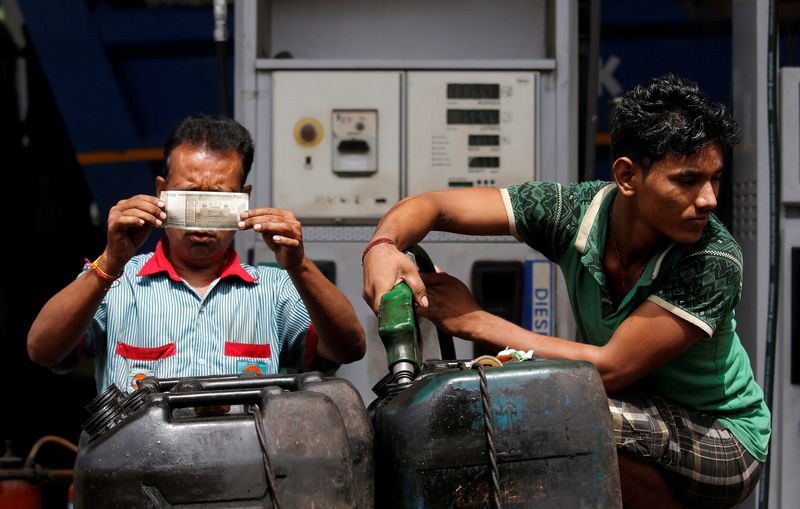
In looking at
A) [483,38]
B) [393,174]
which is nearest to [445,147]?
[393,174]

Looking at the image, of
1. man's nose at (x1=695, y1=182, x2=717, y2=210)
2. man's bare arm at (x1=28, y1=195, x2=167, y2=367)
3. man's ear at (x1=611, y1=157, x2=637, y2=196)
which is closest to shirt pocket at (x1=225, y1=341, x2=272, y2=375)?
man's bare arm at (x1=28, y1=195, x2=167, y2=367)

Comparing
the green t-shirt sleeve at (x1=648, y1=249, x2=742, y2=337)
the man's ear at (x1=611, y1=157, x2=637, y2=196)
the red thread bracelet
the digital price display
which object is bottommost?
the green t-shirt sleeve at (x1=648, y1=249, x2=742, y2=337)

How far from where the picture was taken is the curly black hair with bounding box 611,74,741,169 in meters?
2.05

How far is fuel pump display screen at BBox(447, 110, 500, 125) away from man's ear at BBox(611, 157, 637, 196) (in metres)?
1.77

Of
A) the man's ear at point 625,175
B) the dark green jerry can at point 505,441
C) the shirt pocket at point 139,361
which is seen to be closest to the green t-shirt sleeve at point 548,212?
the man's ear at point 625,175

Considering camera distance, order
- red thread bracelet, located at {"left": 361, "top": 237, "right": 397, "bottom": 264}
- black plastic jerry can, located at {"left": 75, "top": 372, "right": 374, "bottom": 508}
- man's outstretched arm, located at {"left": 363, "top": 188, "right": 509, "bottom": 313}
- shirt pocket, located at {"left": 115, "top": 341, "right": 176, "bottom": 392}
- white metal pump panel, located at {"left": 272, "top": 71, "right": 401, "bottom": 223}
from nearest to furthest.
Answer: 1. black plastic jerry can, located at {"left": 75, "top": 372, "right": 374, "bottom": 508}
2. man's outstretched arm, located at {"left": 363, "top": 188, "right": 509, "bottom": 313}
3. red thread bracelet, located at {"left": 361, "top": 237, "right": 397, "bottom": 264}
4. shirt pocket, located at {"left": 115, "top": 341, "right": 176, "bottom": 392}
5. white metal pump panel, located at {"left": 272, "top": 71, "right": 401, "bottom": 223}

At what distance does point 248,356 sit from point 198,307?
0.17 m

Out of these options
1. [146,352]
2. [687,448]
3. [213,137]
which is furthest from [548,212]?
[146,352]

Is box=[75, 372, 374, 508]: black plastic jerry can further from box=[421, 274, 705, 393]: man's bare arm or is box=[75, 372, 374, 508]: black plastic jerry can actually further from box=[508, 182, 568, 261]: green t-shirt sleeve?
box=[508, 182, 568, 261]: green t-shirt sleeve

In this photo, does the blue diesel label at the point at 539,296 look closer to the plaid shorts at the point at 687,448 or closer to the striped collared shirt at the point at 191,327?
the striped collared shirt at the point at 191,327

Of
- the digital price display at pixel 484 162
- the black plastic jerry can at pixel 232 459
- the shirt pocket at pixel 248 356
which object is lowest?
the black plastic jerry can at pixel 232 459

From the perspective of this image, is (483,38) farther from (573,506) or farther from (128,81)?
(573,506)

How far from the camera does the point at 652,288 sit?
2.15m

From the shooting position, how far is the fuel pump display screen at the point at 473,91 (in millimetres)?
3930
